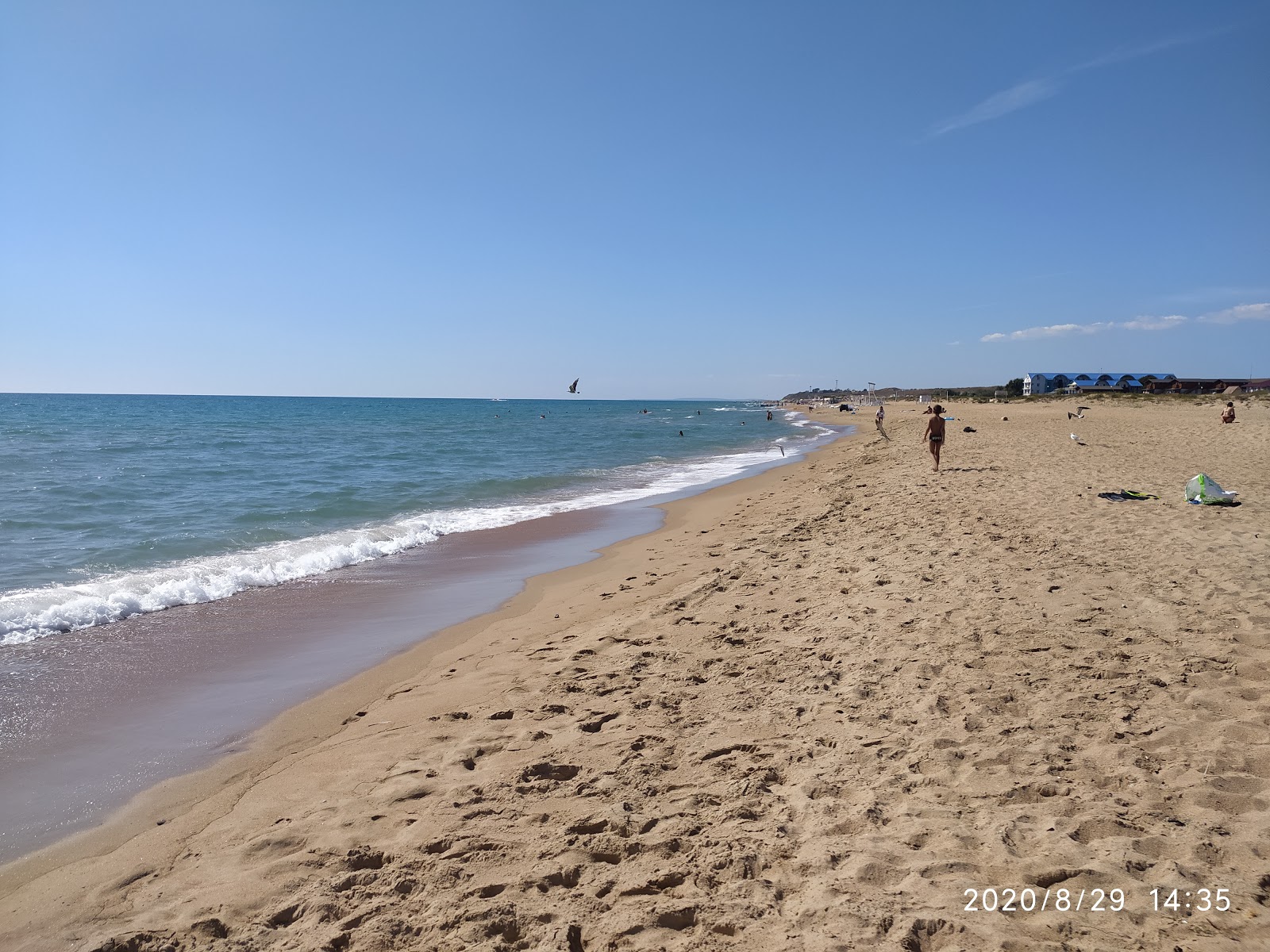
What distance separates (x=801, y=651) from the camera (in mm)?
5180

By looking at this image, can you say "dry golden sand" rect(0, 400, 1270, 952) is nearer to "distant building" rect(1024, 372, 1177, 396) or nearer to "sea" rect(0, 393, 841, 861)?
"sea" rect(0, 393, 841, 861)

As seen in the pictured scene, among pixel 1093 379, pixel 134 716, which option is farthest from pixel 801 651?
pixel 1093 379

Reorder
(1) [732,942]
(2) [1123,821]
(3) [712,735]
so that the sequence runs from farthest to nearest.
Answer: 1. (3) [712,735]
2. (2) [1123,821]
3. (1) [732,942]

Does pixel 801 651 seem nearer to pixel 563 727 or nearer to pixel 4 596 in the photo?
pixel 563 727

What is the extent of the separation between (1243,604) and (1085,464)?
10.7 metres

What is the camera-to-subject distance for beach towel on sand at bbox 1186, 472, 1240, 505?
958 centimetres

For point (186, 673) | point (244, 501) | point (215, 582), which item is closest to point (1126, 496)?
point (186, 673)

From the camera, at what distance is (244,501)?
1486 centimetres

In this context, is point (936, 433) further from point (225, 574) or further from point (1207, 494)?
point (225, 574)

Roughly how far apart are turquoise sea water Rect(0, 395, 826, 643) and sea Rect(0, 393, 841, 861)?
0.20 feet

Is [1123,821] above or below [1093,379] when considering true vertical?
below

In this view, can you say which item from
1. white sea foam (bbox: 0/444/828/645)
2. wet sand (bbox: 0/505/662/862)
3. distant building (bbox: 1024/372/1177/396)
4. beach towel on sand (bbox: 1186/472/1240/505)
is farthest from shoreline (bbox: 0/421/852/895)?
distant building (bbox: 1024/372/1177/396)

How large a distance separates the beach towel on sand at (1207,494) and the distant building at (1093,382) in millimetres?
66859

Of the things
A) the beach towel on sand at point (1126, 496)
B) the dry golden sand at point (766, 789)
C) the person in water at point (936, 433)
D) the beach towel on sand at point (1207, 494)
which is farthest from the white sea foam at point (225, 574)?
the beach towel on sand at point (1207, 494)
